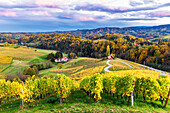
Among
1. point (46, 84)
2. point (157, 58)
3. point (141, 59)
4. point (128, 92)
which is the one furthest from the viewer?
point (141, 59)

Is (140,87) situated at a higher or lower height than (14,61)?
higher

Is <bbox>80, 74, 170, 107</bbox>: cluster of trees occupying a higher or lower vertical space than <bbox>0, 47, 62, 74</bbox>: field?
higher

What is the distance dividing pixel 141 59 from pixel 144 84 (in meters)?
144

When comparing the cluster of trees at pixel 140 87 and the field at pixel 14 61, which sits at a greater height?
the cluster of trees at pixel 140 87

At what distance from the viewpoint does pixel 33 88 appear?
33.5m

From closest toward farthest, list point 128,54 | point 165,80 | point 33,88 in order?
point 165,80
point 33,88
point 128,54

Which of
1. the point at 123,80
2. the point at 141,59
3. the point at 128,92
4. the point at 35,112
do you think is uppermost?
the point at 123,80

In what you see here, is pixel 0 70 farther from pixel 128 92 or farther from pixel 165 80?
pixel 165 80

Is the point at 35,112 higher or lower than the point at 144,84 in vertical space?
lower

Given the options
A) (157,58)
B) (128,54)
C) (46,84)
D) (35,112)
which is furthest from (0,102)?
Result: (128,54)

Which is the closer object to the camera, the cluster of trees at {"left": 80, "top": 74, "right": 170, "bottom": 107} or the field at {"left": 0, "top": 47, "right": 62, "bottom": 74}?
the cluster of trees at {"left": 80, "top": 74, "right": 170, "bottom": 107}

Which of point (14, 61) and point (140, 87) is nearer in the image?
point (140, 87)

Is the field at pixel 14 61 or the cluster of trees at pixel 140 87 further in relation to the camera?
the field at pixel 14 61

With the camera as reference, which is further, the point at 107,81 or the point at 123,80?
the point at 107,81
